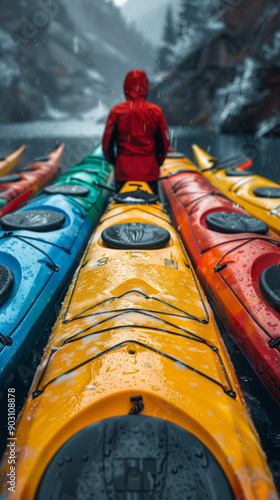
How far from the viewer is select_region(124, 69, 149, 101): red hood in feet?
10.2

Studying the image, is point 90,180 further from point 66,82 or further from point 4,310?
point 66,82

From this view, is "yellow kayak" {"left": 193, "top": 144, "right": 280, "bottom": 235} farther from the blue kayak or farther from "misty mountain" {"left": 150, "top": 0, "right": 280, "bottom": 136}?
"misty mountain" {"left": 150, "top": 0, "right": 280, "bottom": 136}

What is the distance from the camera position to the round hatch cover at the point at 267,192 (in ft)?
11.8

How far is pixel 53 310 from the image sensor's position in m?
2.19

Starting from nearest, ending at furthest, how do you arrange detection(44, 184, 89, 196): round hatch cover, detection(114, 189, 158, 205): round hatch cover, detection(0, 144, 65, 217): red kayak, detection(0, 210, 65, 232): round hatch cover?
1. detection(0, 210, 65, 232): round hatch cover
2. detection(114, 189, 158, 205): round hatch cover
3. detection(44, 184, 89, 196): round hatch cover
4. detection(0, 144, 65, 217): red kayak

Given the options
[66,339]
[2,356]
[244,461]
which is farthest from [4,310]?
[244,461]

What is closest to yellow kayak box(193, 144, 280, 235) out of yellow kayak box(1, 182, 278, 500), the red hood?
the red hood

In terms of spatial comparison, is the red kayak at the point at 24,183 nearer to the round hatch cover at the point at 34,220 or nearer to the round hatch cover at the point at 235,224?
the round hatch cover at the point at 34,220

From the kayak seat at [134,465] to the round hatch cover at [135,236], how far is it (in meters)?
1.34

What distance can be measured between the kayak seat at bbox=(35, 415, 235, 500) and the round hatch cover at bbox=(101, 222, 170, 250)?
1337 mm

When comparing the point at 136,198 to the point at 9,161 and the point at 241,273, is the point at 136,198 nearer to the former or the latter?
the point at 241,273

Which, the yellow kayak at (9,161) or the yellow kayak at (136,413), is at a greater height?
the yellow kayak at (9,161)

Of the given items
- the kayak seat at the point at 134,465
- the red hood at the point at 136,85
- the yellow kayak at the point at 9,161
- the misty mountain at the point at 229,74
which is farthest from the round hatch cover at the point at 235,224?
the misty mountain at the point at 229,74

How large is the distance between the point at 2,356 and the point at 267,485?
4.03 ft
